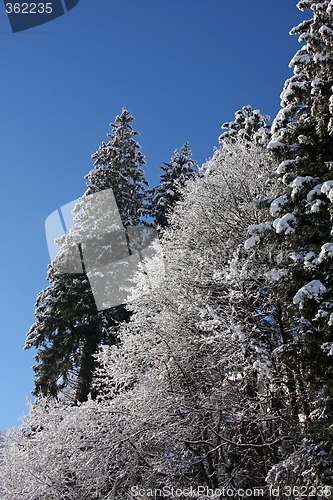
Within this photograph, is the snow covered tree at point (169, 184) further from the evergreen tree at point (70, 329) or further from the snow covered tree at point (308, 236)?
the snow covered tree at point (308, 236)

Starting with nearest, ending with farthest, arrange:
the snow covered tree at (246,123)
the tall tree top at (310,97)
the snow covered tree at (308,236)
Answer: the snow covered tree at (308,236) → the tall tree top at (310,97) → the snow covered tree at (246,123)

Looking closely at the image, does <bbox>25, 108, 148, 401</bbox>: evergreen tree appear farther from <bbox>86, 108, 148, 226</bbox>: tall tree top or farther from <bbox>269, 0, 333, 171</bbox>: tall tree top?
<bbox>269, 0, 333, 171</bbox>: tall tree top

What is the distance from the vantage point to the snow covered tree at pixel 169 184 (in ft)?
78.4

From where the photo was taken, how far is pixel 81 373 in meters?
18.8

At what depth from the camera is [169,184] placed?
979 inches

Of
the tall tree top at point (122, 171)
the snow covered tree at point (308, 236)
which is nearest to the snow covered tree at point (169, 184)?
the tall tree top at point (122, 171)

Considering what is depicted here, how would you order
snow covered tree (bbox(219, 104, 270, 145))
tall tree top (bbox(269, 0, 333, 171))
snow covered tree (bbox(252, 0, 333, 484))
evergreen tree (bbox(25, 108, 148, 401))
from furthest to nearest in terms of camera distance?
snow covered tree (bbox(219, 104, 270, 145))
evergreen tree (bbox(25, 108, 148, 401))
tall tree top (bbox(269, 0, 333, 171))
snow covered tree (bbox(252, 0, 333, 484))

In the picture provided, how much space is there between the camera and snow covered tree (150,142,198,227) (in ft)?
78.4

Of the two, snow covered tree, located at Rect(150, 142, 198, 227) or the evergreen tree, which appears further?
snow covered tree, located at Rect(150, 142, 198, 227)

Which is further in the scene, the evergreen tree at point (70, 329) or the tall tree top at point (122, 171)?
the tall tree top at point (122, 171)

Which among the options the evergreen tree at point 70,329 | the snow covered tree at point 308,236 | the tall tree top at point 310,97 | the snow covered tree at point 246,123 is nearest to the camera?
the snow covered tree at point 308,236

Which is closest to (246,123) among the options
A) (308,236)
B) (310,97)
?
(310,97)

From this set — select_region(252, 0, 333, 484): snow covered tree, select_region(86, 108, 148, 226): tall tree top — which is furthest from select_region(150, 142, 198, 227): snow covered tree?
select_region(252, 0, 333, 484): snow covered tree

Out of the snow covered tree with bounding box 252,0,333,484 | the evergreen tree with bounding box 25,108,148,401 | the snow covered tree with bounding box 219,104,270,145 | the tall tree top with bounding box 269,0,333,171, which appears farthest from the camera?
the snow covered tree with bounding box 219,104,270,145
